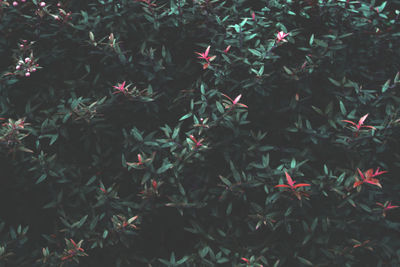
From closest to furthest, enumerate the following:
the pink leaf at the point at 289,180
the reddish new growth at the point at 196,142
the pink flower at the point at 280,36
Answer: the pink leaf at the point at 289,180 < the reddish new growth at the point at 196,142 < the pink flower at the point at 280,36

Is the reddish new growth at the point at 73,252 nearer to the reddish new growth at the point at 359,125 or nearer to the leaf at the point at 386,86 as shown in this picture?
the reddish new growth at the point at 359,125

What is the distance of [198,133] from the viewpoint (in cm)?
276

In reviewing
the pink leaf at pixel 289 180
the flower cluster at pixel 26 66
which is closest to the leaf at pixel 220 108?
the pink leaf at pixel 289 180

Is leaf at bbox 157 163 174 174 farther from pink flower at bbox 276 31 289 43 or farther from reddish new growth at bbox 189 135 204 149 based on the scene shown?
pink flower at bbox 276 31 289 43

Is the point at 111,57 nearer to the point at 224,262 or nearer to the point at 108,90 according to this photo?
the point at 108,90

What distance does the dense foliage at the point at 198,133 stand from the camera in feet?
9.00

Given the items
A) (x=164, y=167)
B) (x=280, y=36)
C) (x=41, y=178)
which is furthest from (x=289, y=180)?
(x=41, y=178)

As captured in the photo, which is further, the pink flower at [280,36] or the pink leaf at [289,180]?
the pink flower at [280,36]

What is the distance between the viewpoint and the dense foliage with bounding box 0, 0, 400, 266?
2.74 meters

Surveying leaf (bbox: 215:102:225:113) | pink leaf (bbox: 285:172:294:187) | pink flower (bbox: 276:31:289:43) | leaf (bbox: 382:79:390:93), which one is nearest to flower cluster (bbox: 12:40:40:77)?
leaf (bbox: 215:102:225:113)

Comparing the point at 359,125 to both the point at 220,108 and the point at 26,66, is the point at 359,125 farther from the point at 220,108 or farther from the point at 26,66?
the point at 26,66

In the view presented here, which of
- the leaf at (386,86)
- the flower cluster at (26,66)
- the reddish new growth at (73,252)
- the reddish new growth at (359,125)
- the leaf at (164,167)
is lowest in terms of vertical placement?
the reddish new growth at (73,252)

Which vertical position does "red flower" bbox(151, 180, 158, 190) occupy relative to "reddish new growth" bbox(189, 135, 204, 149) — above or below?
below

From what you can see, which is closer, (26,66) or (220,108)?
(220,108)
